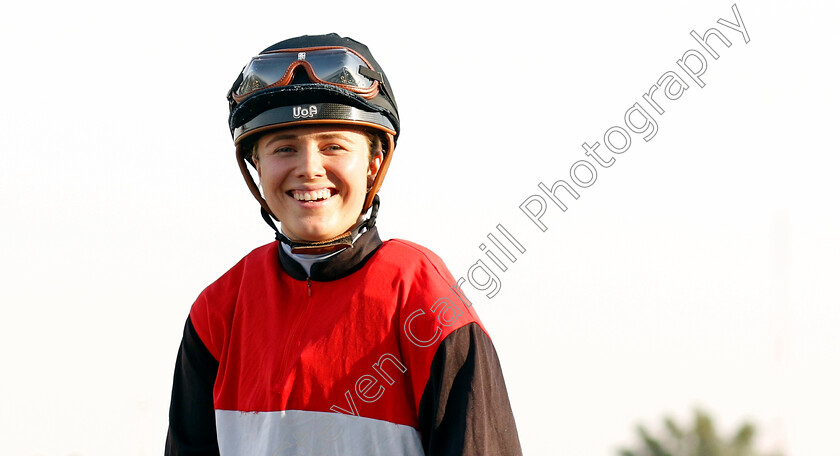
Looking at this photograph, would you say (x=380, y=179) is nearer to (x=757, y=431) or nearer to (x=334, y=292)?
(x=334, y=292)

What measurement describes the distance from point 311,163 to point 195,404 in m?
1.24

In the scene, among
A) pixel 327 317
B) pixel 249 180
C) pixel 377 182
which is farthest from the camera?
pixel 249 180

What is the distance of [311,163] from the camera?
4.38 metres

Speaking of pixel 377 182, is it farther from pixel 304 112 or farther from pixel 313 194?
pixel 304 112

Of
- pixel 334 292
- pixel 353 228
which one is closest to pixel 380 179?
pixel 353 228

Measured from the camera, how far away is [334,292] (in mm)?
4387

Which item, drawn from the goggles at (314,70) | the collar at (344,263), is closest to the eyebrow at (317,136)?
the goggles at (314,70)

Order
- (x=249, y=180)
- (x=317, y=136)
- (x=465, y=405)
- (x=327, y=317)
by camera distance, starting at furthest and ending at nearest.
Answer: (x=249, y=180)
(x=317, y=136)
(x=327, y=317)
(x=465, y=405)

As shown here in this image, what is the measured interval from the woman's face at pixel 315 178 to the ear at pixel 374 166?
90 mm

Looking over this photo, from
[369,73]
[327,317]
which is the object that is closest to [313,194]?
[327,317]

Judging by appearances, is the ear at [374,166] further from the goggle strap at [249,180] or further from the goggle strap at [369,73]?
the goggle strap at [249,180]

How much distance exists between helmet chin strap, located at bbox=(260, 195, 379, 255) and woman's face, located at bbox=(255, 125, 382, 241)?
0.03m

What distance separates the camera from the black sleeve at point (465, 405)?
4004 mm

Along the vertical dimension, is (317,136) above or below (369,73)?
below
